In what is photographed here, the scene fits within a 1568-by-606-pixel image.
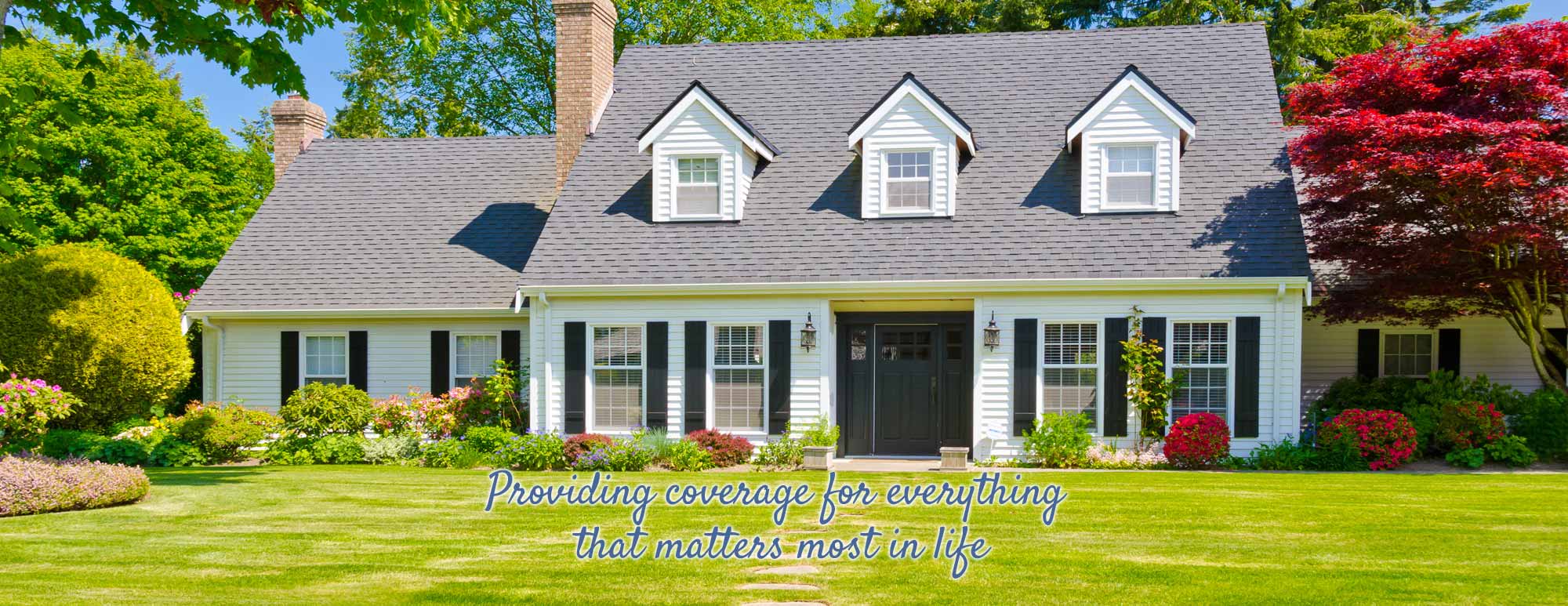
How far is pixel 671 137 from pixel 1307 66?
17522 millimetres

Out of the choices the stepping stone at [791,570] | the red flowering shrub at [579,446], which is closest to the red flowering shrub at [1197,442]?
the red flowering shrub at [579,446]

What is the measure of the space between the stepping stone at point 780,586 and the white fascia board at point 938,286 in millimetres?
9221

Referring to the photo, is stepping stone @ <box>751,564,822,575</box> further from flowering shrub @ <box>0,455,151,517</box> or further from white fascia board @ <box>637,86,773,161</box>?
white fascia board @ <box>637,86,773,161</box>

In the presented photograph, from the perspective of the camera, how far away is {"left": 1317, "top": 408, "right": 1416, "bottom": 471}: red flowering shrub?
15.7 metres

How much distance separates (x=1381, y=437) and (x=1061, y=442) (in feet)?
12.9

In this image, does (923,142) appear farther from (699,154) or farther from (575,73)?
(575,73)

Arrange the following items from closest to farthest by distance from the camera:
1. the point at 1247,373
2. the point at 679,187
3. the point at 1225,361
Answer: the point at 1247,373, the point at 1225,361, the point at 679,187

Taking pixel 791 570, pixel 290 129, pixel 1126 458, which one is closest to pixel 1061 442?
pixel 1126 458

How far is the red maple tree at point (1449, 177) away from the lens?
50.3 ft

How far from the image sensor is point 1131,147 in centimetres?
1778

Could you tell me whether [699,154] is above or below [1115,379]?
above

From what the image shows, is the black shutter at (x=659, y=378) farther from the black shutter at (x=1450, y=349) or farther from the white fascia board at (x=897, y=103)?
the black shutter at (x=1450, y=349)

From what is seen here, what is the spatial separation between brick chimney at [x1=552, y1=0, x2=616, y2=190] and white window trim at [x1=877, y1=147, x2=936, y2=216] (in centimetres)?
530

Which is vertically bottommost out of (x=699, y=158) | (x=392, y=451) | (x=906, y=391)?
(x=392, y=451)
